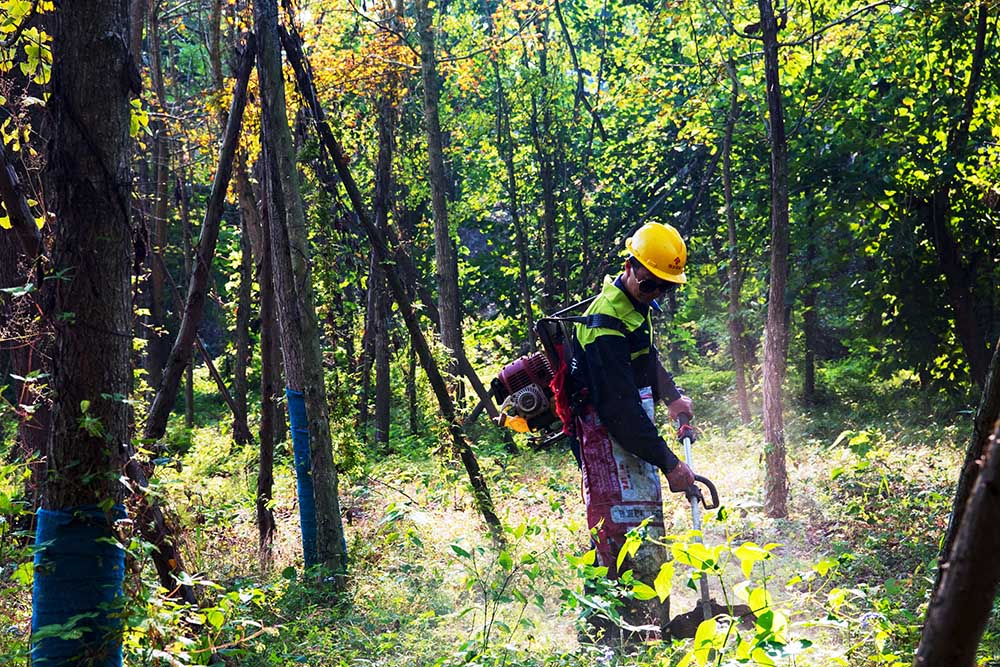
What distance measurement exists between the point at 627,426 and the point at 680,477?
1.39 ft

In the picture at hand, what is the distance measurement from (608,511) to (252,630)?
2144mm

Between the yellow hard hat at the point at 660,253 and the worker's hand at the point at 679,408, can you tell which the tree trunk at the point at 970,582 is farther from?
the worker's hand at the point at 679,408

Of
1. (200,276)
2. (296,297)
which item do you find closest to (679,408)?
(296,297)

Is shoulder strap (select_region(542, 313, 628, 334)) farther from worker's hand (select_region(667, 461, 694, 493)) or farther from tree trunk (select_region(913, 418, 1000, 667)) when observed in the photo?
tree trunk (select_region(913, 418, 1000, 667))

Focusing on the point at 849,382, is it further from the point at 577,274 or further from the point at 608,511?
the point at 608,511

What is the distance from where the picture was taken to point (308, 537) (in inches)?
248

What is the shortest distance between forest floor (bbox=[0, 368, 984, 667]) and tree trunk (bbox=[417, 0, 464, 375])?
6.29 ft

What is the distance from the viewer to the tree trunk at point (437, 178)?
11445 millimetres

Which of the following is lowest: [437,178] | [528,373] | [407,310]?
[528,373]

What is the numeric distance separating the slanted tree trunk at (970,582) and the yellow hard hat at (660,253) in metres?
3.79

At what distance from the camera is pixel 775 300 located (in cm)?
746

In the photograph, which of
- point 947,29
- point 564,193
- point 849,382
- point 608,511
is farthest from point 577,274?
point 608,511

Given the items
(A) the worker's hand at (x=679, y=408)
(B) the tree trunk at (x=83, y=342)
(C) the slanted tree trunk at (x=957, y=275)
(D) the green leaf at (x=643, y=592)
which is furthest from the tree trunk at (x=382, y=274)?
(D) the green leaf at (x=643, y=592)

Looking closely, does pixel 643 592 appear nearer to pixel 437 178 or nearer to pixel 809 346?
pixel 437 178
